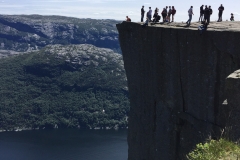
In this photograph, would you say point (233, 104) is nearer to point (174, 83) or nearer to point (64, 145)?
point (174, 83)

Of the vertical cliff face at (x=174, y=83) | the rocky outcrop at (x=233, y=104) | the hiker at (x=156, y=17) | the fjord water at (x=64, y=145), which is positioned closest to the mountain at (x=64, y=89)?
the fjord water at (x=64, y=145)

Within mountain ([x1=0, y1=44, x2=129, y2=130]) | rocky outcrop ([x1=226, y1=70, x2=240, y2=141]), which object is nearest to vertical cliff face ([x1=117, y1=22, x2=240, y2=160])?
rocky outcrop ([x1=226, y1=70, x2=240, y2=141])

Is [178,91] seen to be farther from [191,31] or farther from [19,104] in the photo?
[19,104]

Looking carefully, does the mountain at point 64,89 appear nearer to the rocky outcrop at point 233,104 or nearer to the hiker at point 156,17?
the hiker at point 156,17

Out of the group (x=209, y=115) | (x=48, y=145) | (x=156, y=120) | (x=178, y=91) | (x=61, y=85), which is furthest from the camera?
(x=61, y=85)

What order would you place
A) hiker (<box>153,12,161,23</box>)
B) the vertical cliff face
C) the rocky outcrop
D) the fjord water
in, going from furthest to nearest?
the fjord water, hiker (<box>153,12,161,23</box>), the vertical cliff face, the rocky outcrop

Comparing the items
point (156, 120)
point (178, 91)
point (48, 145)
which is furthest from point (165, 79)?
point (48, 145)

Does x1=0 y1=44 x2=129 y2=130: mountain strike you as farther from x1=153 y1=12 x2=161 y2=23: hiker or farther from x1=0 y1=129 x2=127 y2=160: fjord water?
x1=153 y1=12 x2=161 y2=23: hiker
